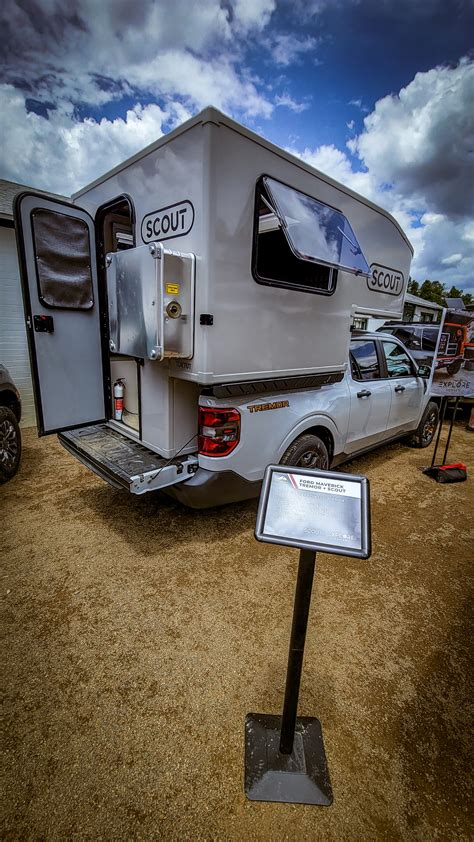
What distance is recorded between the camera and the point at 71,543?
3100 mm

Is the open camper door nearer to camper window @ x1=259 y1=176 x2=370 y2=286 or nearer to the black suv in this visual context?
camper window @ x1=259 y1=176 x2=370 y2=286

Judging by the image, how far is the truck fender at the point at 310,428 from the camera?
127 inches

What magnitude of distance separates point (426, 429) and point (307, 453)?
3.29 meters

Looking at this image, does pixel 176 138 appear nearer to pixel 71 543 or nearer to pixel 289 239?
pixel 289 239

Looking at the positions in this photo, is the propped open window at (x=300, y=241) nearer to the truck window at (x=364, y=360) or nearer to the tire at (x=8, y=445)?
the truck window at (x=364, y=360)

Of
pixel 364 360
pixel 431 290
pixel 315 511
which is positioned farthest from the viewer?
pixel 431 290

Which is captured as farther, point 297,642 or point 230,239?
point 230,239

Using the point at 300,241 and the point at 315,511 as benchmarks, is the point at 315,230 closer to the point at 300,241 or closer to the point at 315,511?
the point at 300,241

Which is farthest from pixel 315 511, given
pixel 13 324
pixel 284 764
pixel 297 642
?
pixel 13 324

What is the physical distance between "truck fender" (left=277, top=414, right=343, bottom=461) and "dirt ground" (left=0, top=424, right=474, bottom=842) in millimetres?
874

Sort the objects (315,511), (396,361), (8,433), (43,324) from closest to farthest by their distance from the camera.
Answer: (315,511)
(43,324)
(8,433)
(396,361)

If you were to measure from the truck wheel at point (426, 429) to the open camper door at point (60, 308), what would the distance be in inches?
181

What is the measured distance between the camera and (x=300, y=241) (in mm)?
2607

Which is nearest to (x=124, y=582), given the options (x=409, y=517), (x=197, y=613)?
(x=197, y=613)
